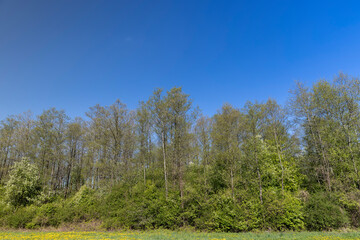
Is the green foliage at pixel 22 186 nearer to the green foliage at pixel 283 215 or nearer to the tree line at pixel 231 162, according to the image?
the tree line at pixel 231 162

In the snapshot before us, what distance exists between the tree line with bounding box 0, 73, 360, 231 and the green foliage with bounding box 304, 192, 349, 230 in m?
0.09

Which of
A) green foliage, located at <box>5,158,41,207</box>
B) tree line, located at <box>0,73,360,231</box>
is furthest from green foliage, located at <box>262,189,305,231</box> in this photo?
green foliage, located at <box>5,158,41,207</box>

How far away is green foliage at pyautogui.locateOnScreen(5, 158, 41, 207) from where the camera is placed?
78.4ft

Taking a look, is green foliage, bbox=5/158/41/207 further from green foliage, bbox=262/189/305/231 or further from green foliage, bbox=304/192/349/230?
green foliage, bbox=304/192/349/230

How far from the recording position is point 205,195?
772 inches

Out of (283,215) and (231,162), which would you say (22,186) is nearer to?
(231,162)

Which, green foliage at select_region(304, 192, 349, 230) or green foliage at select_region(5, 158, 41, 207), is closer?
green foliage at select_region(304, 192, 349, 230)

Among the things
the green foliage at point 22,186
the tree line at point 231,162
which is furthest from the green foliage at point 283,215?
the green foliage at point 22,186

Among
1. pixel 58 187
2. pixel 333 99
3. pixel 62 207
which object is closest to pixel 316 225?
pixel 333 99

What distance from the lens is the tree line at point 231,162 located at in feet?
59.2

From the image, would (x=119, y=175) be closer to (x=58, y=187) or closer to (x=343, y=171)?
(x=58, y=187)

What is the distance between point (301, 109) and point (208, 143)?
13.8 m

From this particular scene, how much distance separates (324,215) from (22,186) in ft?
124

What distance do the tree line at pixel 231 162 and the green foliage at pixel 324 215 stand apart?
0.09m
